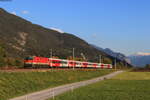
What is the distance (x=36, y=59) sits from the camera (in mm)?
72250

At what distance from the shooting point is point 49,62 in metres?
79.5

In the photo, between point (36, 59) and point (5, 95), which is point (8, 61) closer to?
point (36, 59)

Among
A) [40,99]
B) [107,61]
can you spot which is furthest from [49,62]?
[107,61]

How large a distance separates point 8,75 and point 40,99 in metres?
12.3

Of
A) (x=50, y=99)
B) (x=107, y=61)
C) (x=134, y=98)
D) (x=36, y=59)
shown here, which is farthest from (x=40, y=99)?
(x=107, y=61)

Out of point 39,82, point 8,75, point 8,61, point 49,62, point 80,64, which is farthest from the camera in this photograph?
point 80,64

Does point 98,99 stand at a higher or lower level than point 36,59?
lower

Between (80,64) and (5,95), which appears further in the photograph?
(80,64)

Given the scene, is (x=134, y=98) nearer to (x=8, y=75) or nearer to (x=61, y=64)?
(x=8, y=75)

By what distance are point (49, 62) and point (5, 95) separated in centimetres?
4642

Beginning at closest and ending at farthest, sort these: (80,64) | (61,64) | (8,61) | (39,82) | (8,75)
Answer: (8,75)
(39,82)
(61,64)
(8,61)
(80,64)

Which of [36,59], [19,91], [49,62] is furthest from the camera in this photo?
[49,62]

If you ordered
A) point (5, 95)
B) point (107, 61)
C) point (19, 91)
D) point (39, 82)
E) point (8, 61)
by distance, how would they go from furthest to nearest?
point (107, 61)
point (8, 61)
point (39, 82)
point (19, 91)
point (5, 95)

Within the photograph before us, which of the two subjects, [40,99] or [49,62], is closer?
[40,99]
